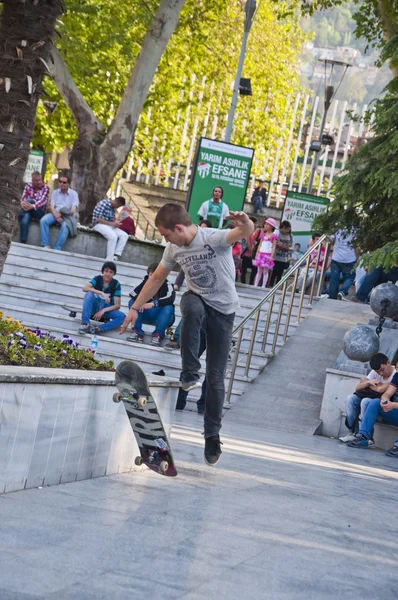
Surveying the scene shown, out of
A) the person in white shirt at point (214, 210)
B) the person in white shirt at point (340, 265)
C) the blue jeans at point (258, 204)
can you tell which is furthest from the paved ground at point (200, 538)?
the blue jeans at point (258, 204)

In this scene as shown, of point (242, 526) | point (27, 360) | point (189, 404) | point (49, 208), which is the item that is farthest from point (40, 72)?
point (49, 208)

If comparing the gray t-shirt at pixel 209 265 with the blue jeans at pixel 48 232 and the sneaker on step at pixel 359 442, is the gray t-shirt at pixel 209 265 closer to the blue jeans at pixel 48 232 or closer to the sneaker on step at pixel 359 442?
the sneaker on step at pixel 359 442

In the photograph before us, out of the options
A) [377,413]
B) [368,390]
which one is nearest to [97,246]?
[368,390]

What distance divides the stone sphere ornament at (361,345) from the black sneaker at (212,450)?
6764 mm

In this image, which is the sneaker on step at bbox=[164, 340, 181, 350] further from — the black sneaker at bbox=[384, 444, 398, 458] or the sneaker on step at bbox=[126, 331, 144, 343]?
the black sneaker at bbox=[384, 444, 398, 458]

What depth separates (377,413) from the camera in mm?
12938

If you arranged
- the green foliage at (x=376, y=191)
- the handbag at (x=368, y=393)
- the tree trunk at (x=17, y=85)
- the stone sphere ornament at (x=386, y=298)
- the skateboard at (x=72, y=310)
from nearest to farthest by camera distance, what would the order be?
the tree trunk at (x=17, y=85), the handbag at (x=368, y=393), the green foliage at (x=376, y=191), the stone sphere ornament at (x=386, y=298), the skateboard at (x=72, y=310)

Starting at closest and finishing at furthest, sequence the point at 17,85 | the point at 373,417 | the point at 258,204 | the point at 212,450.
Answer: the point at 212,450, the point at 17,85, the point at 373,417, the point at 258,204

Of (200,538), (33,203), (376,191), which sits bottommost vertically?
(200,538)

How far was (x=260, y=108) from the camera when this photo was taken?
48156 millimetres

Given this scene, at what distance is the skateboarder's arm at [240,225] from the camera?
6.62m

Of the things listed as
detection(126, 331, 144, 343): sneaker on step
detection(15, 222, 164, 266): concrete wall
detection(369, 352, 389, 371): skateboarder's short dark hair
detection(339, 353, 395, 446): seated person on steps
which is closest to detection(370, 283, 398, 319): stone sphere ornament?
detection(339, 353, 395, 446): seated person on steps

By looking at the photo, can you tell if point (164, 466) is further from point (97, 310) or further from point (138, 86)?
point (138, 86)

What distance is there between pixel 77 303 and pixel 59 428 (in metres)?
12.6
